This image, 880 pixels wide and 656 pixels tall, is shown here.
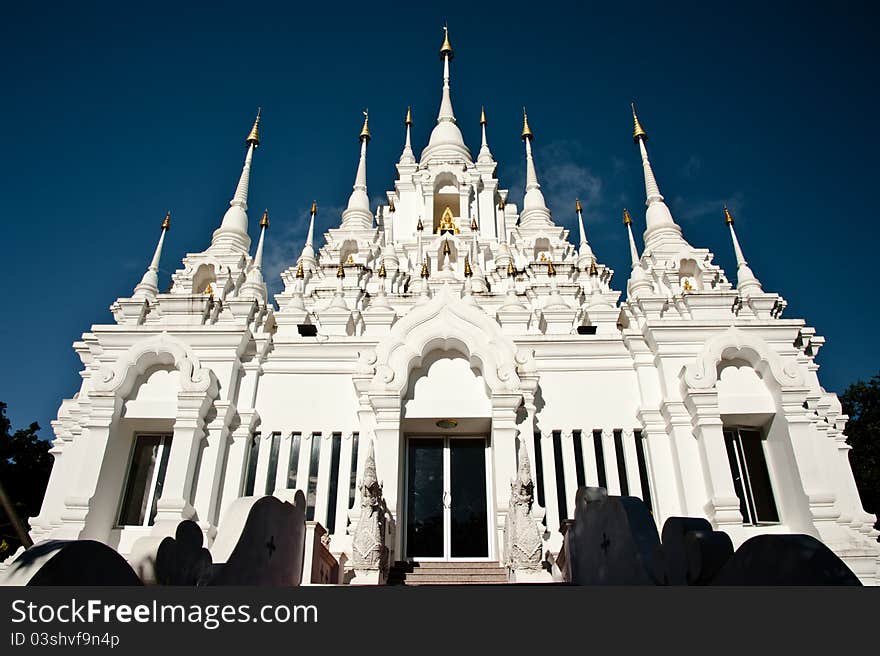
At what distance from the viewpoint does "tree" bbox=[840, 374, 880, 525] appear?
99.7ft

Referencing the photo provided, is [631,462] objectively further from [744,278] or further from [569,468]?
[744,278]

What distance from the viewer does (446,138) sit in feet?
108

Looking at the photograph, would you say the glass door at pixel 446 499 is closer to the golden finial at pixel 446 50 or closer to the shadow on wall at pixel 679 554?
the shadow on wall at pixel 679 554

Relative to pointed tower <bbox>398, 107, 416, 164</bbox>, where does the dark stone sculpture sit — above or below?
below

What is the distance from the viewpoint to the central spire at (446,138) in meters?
31.8

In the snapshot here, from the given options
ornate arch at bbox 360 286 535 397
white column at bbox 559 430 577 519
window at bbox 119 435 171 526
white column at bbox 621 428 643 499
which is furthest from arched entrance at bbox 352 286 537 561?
window at bbox 119 435 171 526

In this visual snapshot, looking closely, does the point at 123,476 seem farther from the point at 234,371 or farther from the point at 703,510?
the point at 703,510

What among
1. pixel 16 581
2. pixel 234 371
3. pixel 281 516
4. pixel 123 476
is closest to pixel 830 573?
pixel 16 581

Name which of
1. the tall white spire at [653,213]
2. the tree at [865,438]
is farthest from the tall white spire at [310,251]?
the tree at [865,438]

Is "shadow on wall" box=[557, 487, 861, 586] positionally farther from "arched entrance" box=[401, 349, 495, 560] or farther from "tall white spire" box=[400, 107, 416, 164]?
"tall white spire" box=[400, 107, 416, 164]

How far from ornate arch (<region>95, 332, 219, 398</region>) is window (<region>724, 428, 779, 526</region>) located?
35.8 ft

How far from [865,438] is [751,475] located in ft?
86.8

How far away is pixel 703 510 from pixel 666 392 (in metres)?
2.41

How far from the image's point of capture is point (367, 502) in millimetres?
9922
